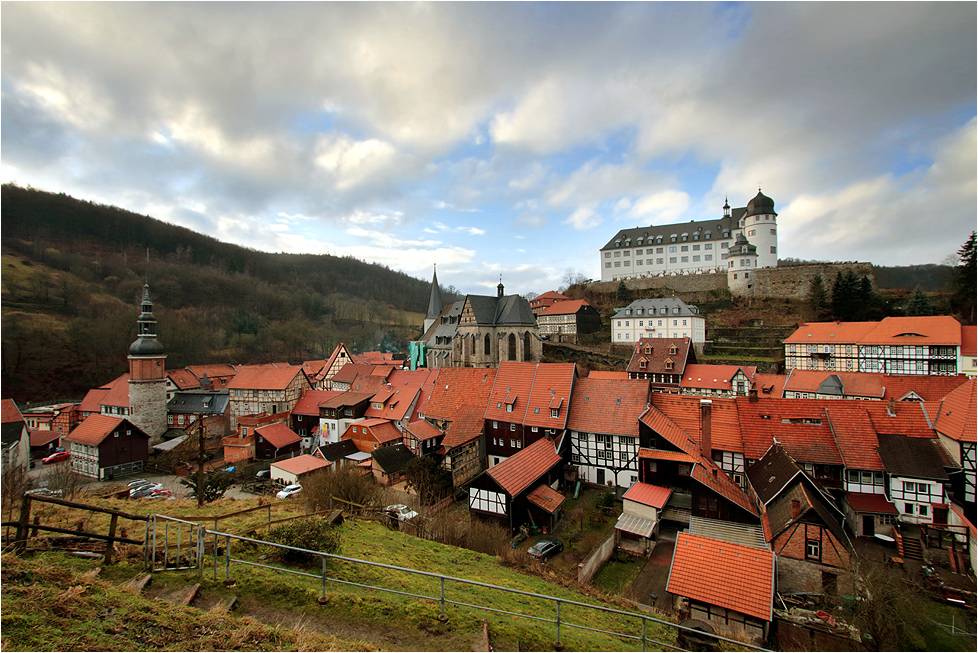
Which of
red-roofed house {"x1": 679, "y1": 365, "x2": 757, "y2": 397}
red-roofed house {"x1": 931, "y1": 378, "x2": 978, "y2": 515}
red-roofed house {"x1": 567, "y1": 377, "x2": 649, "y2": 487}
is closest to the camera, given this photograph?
red-roofed house {"x1": 931, "y1": 378, "x2": 978, "y2": 515}

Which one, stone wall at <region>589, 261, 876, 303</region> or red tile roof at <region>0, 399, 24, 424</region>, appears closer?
red tile roof at <region>0, 399, 24, 424</region>

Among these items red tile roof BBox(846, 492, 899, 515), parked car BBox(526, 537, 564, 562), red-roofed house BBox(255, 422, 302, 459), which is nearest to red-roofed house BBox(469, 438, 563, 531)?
parked car BBox(526, 537, 564, 562)

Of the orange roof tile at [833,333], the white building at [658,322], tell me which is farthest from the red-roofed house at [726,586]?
the white building at [658,322]

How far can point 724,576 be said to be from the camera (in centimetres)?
1410

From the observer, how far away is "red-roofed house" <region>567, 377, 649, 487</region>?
24.8m

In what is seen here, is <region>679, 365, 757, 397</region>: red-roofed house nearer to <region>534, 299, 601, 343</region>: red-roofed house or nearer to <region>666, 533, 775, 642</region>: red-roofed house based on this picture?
<region>534, 299, 601, 343</region>: red-roofed house

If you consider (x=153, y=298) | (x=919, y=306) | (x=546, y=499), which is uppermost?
(x=153, y=298)

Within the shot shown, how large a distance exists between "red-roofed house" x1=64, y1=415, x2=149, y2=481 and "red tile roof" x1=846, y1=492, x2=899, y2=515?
5005 cm

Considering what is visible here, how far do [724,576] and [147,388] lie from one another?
5254 centimetres

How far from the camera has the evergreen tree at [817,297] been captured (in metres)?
52.6

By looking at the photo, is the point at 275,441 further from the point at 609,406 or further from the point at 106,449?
the point at 609,406

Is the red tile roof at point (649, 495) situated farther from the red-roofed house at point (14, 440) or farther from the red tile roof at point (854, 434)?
the red-roofed house at point (14, 440)

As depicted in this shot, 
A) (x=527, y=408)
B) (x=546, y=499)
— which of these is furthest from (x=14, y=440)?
(x=546, y=499)

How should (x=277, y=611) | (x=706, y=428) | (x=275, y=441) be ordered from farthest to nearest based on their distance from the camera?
(x=275, y=441) < (x=706, y=428) < (x=277, y=611)
